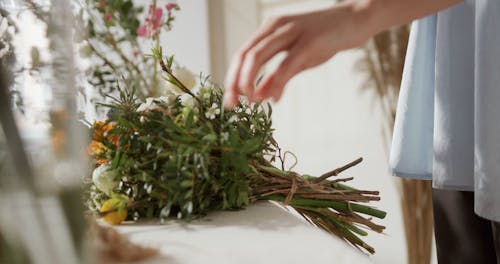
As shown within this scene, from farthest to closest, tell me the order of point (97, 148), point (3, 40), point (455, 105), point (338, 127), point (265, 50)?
point (338, 127) < point (455, 105) < point (97, 148) < point (265, 50) < point (3, 40)

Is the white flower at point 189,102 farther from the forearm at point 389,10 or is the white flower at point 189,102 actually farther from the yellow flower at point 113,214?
the forearm at point 389,10

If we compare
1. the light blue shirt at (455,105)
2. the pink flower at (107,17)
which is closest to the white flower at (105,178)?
the light blue shirt at (455,105)

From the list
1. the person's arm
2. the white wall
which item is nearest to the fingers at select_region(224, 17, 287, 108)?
the person's arm

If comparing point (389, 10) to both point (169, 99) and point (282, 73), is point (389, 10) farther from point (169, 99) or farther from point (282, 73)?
point (169, 99)

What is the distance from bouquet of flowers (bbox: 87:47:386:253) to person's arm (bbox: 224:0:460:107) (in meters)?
0.12

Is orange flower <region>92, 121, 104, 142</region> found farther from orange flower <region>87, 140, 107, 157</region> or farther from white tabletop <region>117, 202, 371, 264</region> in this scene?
white tabletop <region>117, 202, 371, 264</region>

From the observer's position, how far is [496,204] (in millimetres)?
710

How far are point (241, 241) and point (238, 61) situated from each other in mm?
166

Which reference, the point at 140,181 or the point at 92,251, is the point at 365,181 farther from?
the point at 92,251

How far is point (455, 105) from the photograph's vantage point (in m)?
0.83

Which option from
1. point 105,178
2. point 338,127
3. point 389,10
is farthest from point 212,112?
point 338,127

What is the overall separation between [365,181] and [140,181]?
1.94m

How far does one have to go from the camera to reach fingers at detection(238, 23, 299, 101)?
0.39 m

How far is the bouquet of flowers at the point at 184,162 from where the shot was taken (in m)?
0.54
